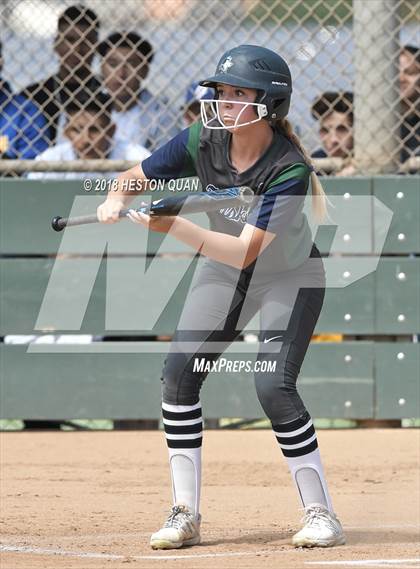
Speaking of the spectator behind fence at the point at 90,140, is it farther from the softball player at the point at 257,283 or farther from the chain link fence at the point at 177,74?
the softball player at the point at 257,283

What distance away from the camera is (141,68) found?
6.72 meters

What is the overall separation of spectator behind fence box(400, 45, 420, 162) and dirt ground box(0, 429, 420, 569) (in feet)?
5.59

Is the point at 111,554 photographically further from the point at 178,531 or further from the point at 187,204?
the point at 187,204

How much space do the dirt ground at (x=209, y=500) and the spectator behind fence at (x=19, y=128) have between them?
1723 millimetres

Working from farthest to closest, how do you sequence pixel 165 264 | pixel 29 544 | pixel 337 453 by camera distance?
pixel 165 264, pixel 337 453, pixel 29 544

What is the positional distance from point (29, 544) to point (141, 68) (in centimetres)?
345

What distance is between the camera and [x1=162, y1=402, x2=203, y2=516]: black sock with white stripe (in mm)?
4074

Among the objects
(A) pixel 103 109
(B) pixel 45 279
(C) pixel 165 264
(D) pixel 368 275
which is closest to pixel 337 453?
(D) pixel 368 275

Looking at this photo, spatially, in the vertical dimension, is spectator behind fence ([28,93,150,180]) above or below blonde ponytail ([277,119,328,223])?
above

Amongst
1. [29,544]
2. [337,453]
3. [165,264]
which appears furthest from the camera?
[165,264]

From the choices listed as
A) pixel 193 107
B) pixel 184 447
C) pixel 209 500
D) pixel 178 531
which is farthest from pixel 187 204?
pixel 193 107

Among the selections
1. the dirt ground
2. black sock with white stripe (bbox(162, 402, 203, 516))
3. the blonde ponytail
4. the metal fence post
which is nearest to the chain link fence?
the metal fence post

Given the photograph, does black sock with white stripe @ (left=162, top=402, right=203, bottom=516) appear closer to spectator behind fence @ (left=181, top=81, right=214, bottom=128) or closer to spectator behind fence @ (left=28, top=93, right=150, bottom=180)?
spectator behind fence @ (left=28, top=93, right=150, bottom=180)

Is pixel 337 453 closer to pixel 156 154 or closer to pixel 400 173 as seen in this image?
pixel 400 173
